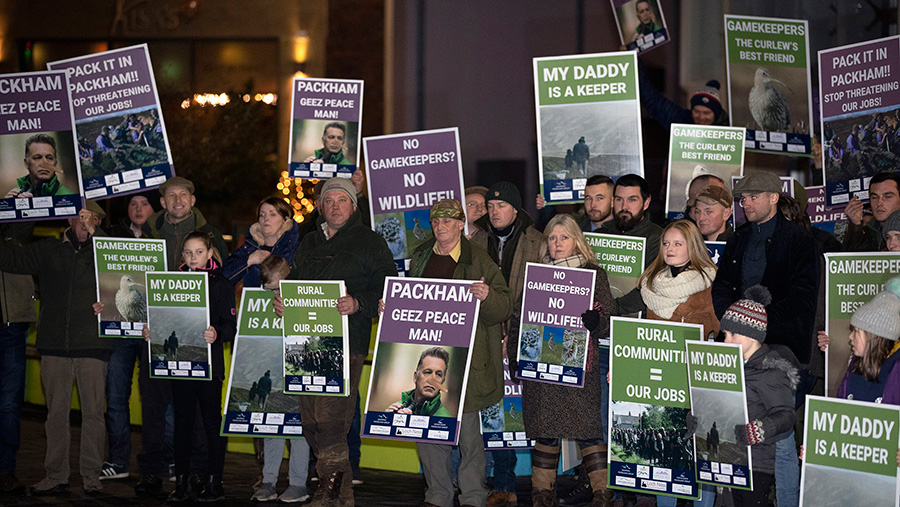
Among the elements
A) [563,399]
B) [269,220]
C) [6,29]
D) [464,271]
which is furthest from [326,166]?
[6,29]

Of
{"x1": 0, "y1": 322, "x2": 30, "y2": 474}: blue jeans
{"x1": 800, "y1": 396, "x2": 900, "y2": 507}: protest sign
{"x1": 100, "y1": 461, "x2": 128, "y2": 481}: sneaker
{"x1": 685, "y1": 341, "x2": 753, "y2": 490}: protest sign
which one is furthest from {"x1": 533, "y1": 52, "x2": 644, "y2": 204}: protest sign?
{"x1": 0, "y1": 322, "x2": 30, "y2": 474}: blue jeans

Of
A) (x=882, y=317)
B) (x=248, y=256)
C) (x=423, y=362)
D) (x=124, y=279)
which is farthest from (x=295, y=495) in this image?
(x=882, y=317)

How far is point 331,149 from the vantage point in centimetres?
758

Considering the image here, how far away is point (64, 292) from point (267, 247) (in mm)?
1340

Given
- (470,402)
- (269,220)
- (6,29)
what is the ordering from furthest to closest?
(6,29) < (269,220) < (470,402)

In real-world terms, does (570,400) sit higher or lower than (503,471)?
higher

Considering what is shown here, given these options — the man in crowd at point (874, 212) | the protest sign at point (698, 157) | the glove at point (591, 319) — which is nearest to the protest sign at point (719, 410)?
the glove at point (591, 319)

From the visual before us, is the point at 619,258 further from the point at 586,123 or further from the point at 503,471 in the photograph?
the point at 503,471

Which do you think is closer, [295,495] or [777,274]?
[777,274]

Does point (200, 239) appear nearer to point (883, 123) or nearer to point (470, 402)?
point (470, 402)

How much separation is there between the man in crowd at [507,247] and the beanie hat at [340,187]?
31.7 inches

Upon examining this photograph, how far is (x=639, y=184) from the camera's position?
6.66 metres

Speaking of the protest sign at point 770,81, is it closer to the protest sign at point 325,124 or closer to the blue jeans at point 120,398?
the protest sign at point 325,124

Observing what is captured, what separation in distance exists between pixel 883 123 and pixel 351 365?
338cm
